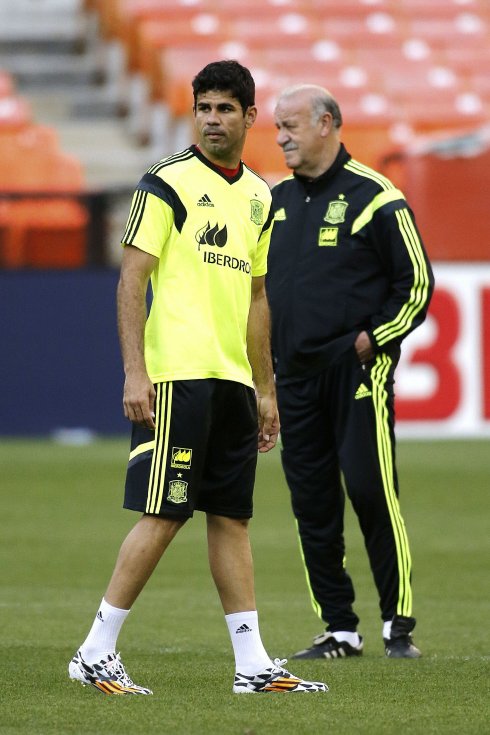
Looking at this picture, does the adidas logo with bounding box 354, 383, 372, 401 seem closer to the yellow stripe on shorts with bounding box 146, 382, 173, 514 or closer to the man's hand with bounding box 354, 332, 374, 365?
the man's hand with bounding box 354, 332, 374, 365

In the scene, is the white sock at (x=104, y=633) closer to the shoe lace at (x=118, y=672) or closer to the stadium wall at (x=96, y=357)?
the shoe lace at (x=118, y=672)

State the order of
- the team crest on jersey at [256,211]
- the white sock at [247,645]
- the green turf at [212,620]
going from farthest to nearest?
the team crest on jersey at [256,211], the white sock at [247,645], the green turf at [212,620]

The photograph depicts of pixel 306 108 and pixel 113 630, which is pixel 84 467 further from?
pixel 113 630

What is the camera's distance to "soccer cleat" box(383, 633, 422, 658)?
5.63 m

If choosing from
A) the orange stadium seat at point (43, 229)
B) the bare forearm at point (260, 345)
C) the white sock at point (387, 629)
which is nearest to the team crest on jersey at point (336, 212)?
the bare forearm at point (260, 345)

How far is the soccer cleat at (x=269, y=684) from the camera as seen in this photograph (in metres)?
4.84

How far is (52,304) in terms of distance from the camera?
47.8ft

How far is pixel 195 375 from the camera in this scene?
4785 millimetres

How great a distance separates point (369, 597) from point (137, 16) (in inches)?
546

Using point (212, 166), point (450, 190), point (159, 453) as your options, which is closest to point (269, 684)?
point (159, 453)

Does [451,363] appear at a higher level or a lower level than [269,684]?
higher

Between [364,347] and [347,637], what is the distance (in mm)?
1114

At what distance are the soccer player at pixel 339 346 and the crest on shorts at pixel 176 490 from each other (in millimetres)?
1212

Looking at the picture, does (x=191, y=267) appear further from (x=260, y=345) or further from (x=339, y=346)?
(x=339, y=346)
